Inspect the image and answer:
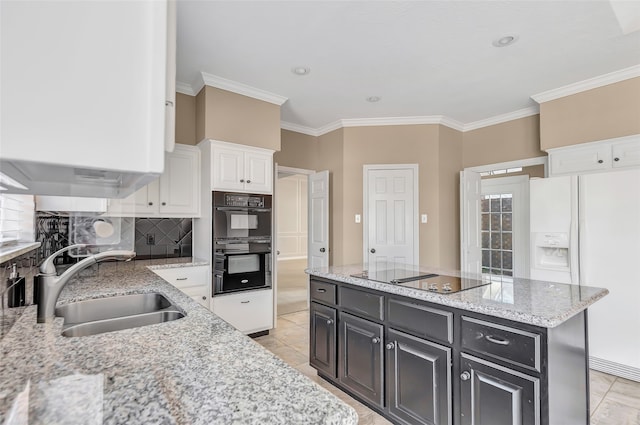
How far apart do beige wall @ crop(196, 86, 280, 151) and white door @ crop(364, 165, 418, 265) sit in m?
1.51

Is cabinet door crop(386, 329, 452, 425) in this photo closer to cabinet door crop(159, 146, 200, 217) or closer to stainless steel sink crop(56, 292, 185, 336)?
stainless steel sink crop(56, 292, 185, 336)

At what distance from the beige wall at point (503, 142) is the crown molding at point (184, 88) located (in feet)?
12.3

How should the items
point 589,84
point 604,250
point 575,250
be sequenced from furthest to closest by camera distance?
1. point 589,84
2. point 575,250
3. point 604,250

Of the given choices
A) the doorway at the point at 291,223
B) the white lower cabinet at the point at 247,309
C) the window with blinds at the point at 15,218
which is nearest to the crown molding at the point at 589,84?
the white lower cabinet at the point at 247,309

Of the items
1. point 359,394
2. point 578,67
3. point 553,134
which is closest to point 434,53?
point 578,67

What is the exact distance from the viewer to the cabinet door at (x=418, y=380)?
1763 mm

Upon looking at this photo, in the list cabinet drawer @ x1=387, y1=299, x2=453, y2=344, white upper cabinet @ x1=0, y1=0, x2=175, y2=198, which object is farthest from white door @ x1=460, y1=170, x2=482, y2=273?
white upper cabinet @ x1=0, y1=0, x2=175, y2=198

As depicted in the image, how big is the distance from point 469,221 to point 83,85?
4713mm

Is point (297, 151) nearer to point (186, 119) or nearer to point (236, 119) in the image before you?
point (236, 119)

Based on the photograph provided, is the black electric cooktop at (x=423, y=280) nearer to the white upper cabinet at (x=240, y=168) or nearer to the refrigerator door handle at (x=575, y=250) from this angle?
the refrigerator door handle at (x=575, y=250)

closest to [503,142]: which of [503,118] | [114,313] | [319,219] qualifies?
[503,118]

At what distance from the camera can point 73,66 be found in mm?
356

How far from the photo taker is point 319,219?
482 centimetres

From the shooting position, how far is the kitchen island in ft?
4.85
